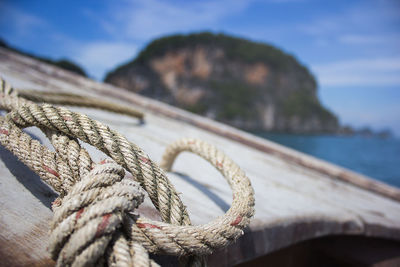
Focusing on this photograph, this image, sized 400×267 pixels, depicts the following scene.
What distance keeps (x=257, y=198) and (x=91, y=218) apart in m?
0.71

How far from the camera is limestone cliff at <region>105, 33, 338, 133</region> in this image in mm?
58906

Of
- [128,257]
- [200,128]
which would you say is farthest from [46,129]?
[200,128]

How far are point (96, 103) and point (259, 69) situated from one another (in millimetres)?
70128

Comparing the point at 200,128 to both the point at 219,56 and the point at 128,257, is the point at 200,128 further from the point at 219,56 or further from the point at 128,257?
the point at 219,56

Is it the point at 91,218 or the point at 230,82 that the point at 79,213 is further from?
the point at 230,82

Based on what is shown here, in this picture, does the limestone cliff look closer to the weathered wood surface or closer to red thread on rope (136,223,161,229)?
the weathered wood surface

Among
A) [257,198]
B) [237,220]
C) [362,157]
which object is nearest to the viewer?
[237,220]

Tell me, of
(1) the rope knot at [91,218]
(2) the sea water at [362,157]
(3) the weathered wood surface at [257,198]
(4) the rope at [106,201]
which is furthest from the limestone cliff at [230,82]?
(1) the rope knot at [91,218]

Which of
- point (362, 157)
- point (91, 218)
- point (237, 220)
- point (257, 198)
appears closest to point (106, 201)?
point (91, 218)

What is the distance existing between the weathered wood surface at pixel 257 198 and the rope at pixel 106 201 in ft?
0.28

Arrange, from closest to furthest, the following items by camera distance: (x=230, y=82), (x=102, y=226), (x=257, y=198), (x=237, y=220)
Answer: (x=102, y=226) → (x=237, y=220) → (x=257, y=198) → (x=230, y=82)

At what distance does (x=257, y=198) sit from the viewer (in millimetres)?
995

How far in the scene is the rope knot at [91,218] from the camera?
0.40m

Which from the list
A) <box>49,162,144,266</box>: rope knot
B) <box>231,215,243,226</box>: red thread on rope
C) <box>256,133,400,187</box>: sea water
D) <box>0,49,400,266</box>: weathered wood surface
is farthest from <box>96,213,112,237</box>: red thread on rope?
<box>256,133,400,187</box>: sea water
